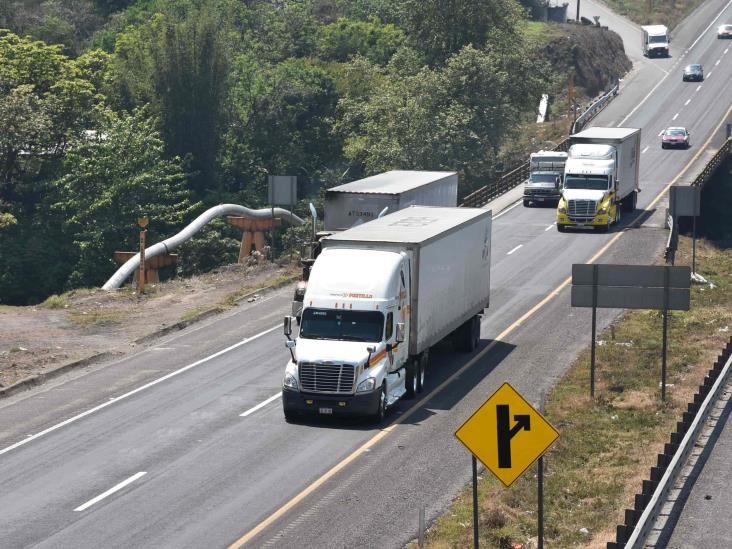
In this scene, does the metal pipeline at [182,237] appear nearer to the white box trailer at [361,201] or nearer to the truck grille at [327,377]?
the white box trailer at [361,201]

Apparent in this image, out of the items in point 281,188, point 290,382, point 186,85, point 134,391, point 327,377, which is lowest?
point 134,391

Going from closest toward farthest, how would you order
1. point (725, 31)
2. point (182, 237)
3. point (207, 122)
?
point (182, 237) < point (207, 122) < point (725, 31)

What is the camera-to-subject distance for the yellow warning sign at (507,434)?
56.7 feet

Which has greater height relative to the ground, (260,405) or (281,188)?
(281,188)

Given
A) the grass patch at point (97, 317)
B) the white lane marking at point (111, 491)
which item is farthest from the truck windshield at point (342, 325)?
the grass patch at point (97, 317)

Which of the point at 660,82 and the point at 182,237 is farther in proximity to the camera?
the point at 660,82

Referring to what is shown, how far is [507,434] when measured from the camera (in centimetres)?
1744

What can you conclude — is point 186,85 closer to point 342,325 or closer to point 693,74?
point 693,74

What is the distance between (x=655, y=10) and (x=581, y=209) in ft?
310

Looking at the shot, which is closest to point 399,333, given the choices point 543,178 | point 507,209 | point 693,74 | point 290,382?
point 290,382

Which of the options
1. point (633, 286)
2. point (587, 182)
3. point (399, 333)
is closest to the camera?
point (399, 333)

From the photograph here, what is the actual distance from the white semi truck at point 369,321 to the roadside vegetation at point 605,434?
3602mm

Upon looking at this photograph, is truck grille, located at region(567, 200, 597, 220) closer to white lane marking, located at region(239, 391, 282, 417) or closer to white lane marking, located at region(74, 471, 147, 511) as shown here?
white lane marking, located at region(239, 391, 282, 417)

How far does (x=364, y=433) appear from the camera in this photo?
91.5ft
